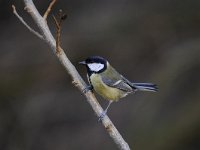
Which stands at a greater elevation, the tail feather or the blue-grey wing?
the blue-grey wing

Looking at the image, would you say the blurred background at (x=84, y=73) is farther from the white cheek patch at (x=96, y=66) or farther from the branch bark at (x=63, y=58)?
the branch bark at (x=63, y=58)

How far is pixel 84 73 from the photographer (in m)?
5.78

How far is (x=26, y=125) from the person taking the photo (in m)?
5.43

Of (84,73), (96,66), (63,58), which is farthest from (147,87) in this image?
(84,73)

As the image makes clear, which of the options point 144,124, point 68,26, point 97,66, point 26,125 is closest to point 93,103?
point 97,66

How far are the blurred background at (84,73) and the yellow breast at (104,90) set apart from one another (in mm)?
2283

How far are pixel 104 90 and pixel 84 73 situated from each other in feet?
9.95

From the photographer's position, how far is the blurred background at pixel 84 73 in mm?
5184

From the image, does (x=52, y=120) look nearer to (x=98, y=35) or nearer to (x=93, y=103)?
(x=98, y=35)

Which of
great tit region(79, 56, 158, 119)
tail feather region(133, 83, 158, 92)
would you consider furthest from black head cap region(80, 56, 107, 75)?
tail feather region(133, 83, 158, 92)

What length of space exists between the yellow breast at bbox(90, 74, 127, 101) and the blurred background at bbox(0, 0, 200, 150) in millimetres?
2283

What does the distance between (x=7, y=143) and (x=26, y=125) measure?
29 centimetres

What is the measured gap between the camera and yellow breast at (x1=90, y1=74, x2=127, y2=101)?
2.70 metres

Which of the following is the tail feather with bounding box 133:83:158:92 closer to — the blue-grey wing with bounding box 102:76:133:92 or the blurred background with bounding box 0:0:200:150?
the blue-grey wing with bounding box 102:76:133:92
